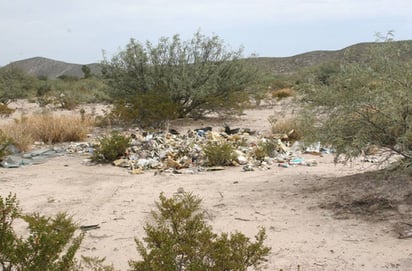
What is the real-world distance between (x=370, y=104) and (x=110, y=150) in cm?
547

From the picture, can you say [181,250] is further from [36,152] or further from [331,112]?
[36,152]

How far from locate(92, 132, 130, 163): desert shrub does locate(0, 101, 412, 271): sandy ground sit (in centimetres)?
39

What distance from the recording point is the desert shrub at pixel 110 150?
9852 millimetres

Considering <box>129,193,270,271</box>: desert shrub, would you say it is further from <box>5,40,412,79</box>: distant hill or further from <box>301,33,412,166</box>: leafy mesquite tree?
<box>5,40,412,79</box>: distant hill

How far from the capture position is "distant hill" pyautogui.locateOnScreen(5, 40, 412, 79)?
16922 mm

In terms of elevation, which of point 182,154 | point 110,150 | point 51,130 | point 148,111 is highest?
point 148,111

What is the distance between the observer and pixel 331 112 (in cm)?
655

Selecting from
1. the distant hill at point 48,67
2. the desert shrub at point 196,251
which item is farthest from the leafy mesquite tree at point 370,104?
the distant hill at point 48,67

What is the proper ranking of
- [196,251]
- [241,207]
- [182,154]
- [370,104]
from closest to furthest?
[196,251]
[370,104]
[241,207]
[182,154]

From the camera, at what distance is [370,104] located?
602 centimetres

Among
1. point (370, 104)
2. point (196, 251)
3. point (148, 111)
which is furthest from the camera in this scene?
point (148, 111)

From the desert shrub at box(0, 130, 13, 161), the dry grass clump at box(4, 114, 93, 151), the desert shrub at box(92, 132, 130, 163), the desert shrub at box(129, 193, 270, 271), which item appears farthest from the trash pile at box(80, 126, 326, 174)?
the desert shrub at box(129, 193, 270, 271)

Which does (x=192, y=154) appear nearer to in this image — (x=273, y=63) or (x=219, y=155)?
(x=219, y=155)

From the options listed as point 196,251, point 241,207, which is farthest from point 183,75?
point 196,251
